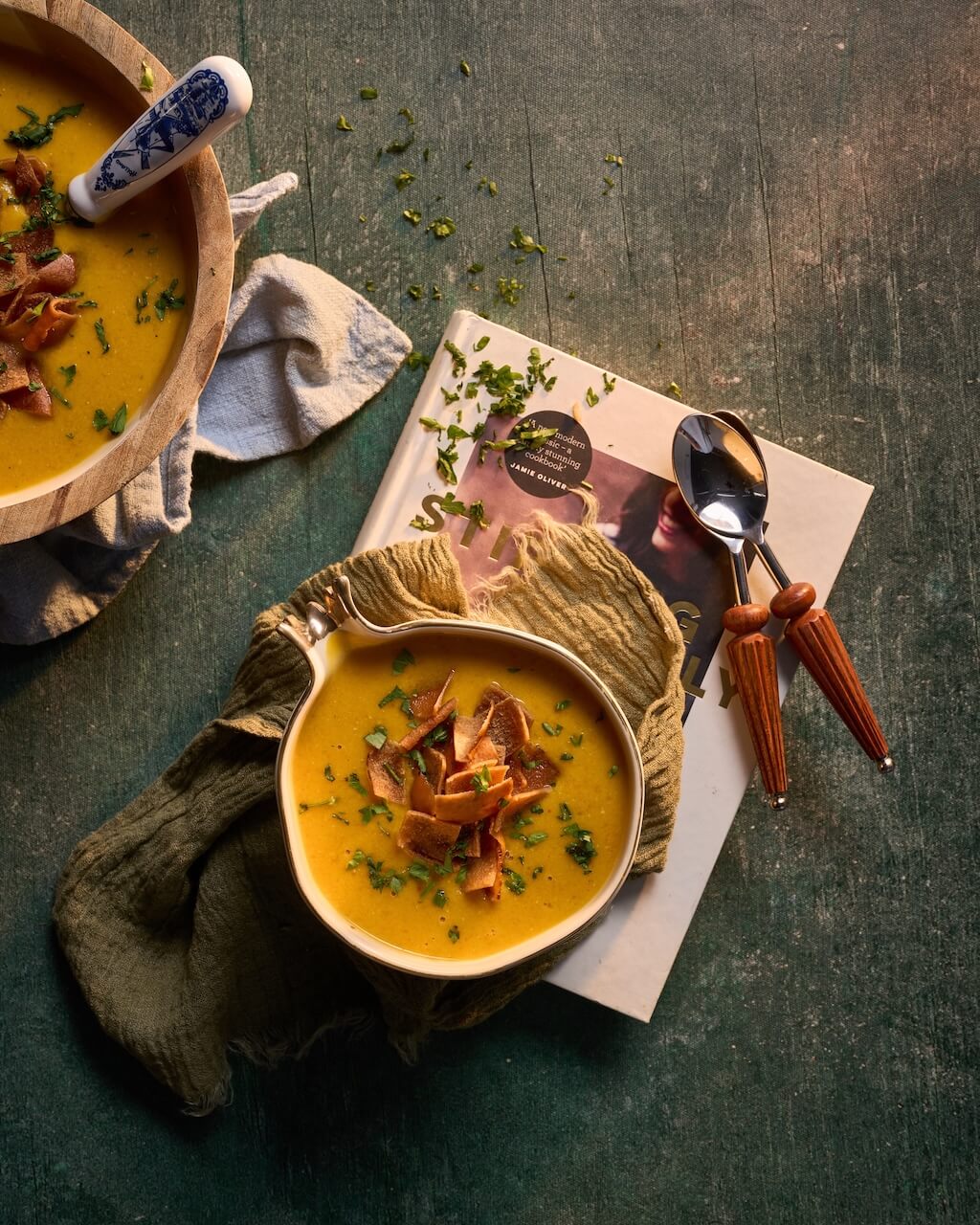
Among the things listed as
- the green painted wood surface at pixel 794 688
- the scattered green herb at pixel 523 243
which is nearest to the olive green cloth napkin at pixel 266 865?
the green painted wood surface at pixel 794 688

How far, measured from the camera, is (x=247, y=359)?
1704 millimetres

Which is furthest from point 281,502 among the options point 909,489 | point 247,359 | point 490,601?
point 909,489

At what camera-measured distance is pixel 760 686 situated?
5.31 feet

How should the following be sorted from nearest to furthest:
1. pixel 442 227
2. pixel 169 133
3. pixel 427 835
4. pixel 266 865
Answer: pixel 169 133
pixel 427 835
pixel 266 865
pixel 442 227

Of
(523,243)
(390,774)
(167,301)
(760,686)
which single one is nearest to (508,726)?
(390,774)

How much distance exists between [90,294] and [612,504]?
814 millimetres

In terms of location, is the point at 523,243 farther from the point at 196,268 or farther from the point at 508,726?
the point at 508,726

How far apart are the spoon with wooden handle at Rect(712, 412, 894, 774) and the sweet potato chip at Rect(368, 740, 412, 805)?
26.5 inches

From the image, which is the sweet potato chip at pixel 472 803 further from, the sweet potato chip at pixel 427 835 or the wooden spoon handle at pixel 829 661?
the wooden spoon handle at pixel 829 661

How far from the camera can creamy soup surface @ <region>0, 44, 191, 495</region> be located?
1.33 m

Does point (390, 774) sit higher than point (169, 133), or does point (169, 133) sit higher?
point (169, 133)

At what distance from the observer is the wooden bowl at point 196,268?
1.28 metres

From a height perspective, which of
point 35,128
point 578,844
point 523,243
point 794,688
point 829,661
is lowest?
point 794,688

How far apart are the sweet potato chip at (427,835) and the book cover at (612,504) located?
47 cm
